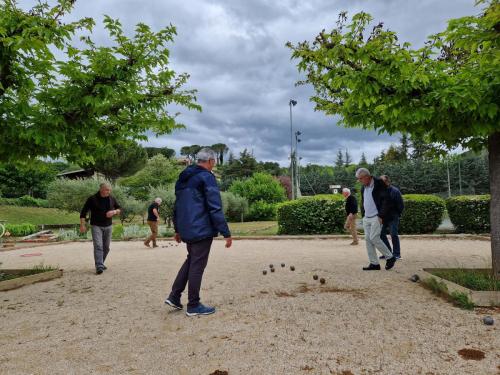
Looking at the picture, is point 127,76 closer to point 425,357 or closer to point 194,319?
point 194,319

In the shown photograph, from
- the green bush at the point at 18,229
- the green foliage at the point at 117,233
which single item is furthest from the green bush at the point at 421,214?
the green bush at the point at 18,229

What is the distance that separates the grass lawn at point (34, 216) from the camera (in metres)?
31.3

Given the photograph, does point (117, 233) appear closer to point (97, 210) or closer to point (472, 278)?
point (97, 210)

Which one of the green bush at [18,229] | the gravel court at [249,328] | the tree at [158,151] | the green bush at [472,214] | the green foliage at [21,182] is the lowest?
the gravel court at [249,328]

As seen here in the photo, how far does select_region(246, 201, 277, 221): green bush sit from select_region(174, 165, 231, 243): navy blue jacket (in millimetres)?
26025

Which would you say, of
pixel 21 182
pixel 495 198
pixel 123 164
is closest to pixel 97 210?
pixel 495 198

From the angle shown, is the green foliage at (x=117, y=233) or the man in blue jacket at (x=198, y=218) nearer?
the man in blue jacket at (x=198, y=218)

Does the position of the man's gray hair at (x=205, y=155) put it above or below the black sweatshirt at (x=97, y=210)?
above

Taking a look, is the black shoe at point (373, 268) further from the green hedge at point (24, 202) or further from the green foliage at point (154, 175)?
the green foliage at point (154, 175)

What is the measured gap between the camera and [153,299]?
512cm

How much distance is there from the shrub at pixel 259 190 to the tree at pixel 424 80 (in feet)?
83.5

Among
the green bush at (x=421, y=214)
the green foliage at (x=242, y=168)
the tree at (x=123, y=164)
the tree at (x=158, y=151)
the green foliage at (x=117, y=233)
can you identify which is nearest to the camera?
Answer: the green bush at (x=421, y=214)

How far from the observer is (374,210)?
6535 millimetres

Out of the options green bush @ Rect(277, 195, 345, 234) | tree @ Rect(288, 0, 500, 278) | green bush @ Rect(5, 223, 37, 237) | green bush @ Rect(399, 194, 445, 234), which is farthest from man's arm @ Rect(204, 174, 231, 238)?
green bush @ Rect(5, 223, 37, 237)
